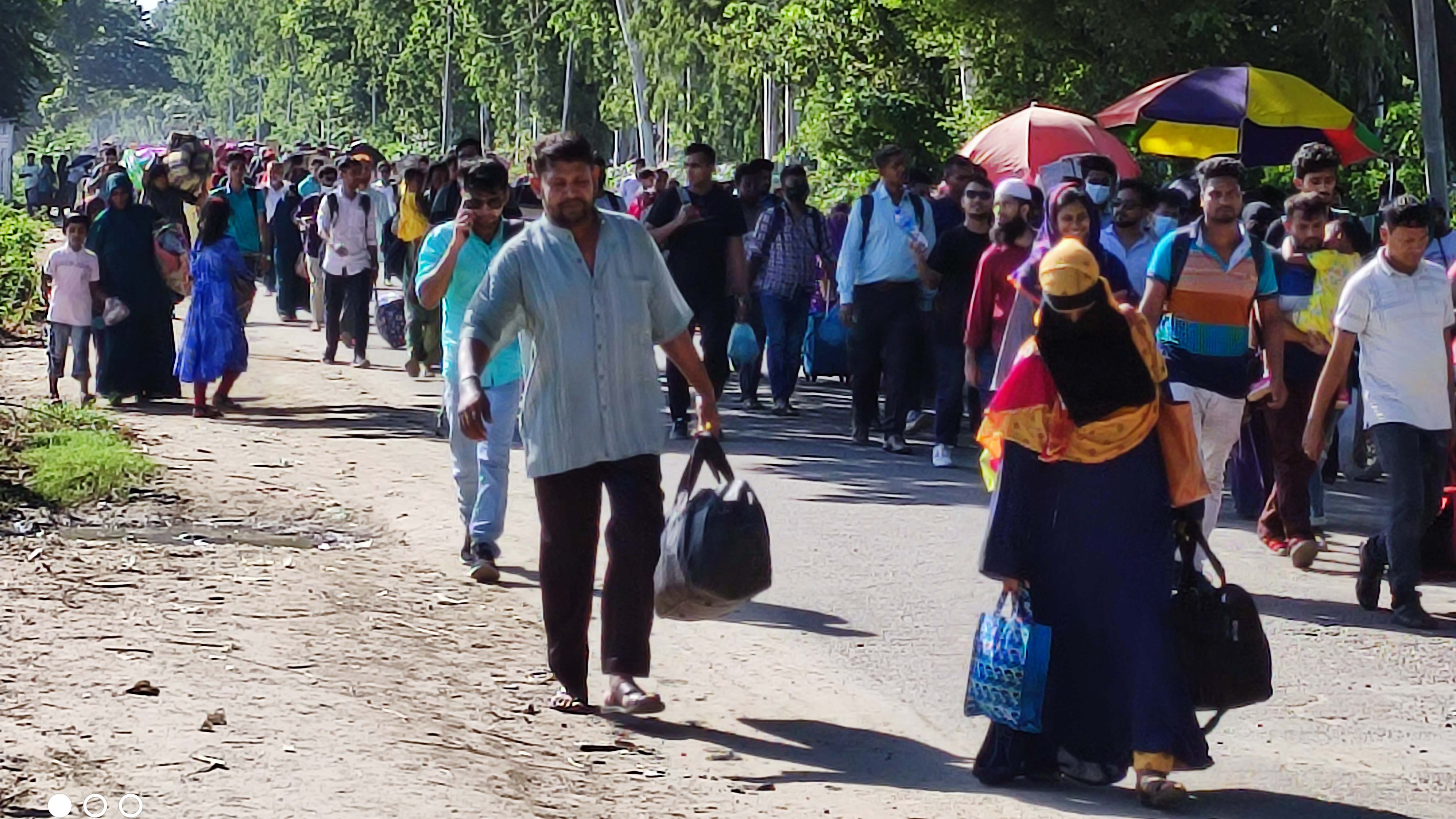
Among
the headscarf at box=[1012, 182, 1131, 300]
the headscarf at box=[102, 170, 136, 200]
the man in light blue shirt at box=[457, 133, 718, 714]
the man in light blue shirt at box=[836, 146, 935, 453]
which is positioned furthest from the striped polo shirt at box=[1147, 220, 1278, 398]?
the headscarf at box=[102, 170, 136, 200]

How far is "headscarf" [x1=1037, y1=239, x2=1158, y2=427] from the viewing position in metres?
6.54

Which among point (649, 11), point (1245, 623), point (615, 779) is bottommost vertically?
point (615, 779)

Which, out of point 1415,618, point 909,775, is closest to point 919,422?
point 1415,618

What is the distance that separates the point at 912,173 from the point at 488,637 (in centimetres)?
877

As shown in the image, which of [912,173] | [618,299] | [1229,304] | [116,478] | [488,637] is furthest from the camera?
[912,173]

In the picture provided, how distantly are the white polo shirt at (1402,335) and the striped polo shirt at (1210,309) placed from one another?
1.48 ft

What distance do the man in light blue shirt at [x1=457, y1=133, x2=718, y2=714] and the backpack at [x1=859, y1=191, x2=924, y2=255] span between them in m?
7.37

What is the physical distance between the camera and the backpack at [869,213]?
1493 centimetres

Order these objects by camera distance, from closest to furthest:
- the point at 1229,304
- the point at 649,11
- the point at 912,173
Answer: the point at 1229,304
the point at 912,173
the point at 649,11

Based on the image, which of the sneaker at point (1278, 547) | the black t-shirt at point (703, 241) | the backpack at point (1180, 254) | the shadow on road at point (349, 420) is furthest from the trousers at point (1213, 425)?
the shadow on road at point (349, 420)

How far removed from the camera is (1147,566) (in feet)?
21.7

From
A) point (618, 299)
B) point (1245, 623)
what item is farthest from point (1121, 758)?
point (618, 299)

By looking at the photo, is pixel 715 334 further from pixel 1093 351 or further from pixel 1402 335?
pixel 1093 351

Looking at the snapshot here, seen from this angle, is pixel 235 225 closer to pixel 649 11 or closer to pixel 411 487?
pixel 411 487
